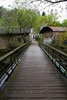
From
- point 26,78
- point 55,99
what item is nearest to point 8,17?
point 26,78

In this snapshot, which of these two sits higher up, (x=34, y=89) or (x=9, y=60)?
(x=9, y=60)

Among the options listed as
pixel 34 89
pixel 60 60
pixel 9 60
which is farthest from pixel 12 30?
pixel 34 89

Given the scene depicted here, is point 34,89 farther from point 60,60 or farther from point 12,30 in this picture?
point 12,30

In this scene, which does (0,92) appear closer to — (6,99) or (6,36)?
(6,99)

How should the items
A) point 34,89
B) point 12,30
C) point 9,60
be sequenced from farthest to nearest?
1. point 12,30
2. point 9,60
3. point 34,89

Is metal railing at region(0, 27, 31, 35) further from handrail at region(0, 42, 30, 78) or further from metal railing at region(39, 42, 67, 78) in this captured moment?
metal railing at region(39, 42, 67, 78)

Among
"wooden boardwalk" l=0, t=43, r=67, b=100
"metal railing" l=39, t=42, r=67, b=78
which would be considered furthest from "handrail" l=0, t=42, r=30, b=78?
"metal railing" l=39, t=42, r=67, b=78

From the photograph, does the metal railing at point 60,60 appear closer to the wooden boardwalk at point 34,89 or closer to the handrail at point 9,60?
the wooden boardwalk at point 34,89

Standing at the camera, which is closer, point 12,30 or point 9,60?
point 9,60

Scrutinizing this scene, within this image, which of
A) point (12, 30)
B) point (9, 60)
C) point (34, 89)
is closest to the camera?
point (34, 89)

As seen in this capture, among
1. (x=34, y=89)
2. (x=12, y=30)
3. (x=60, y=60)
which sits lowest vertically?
(x=34, y=89)

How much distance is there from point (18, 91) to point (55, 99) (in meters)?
1.07

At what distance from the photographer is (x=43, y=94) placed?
9.33 ft

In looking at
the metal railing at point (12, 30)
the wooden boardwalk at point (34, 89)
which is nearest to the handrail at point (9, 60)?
the wooden boardwalk at point (34, 89)
